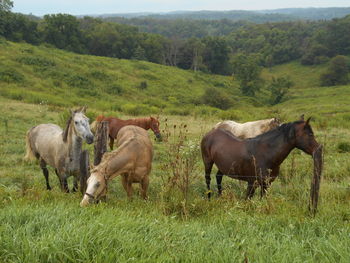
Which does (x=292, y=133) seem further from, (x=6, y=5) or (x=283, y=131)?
(x=6, y=5)

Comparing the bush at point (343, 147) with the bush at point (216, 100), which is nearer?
the bush at point (343, 147)

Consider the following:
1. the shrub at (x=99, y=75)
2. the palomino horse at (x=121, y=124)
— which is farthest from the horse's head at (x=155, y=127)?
the shrub at (x=99, y=75)

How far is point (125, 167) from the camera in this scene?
529cm

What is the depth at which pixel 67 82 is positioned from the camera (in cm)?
3173

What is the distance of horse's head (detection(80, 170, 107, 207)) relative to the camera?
4488 mm

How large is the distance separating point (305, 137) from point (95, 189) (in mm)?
3457

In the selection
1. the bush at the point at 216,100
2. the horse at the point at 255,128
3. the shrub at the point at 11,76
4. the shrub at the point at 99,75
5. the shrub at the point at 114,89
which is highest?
the horse at the point at 255,128

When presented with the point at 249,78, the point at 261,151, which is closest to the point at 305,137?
the point at 261,151

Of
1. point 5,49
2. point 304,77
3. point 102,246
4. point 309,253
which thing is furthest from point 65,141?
point 304,77

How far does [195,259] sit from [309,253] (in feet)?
3.84

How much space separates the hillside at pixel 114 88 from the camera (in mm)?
22922

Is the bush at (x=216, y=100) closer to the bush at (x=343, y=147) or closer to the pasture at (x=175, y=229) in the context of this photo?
the bush at (x=343, y=147)

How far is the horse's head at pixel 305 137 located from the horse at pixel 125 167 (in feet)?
8.56

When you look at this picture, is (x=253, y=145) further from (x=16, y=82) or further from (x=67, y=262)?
(x=16, y=82)
